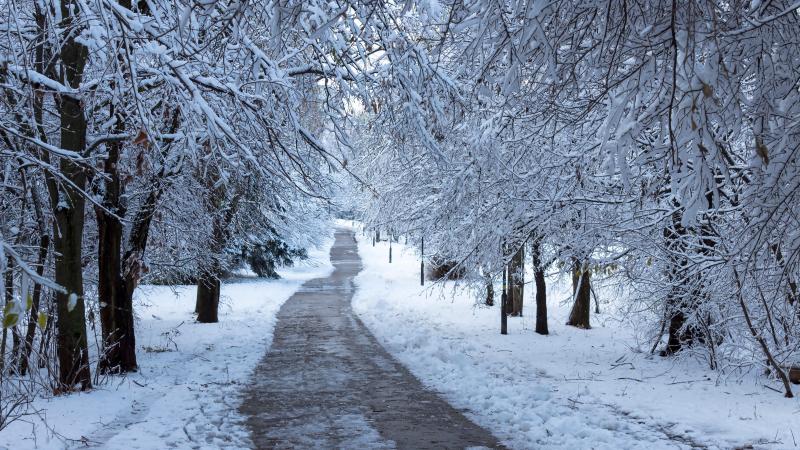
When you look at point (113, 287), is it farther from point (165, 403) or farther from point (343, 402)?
point (343, 402)

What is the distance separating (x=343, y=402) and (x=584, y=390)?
133 inches

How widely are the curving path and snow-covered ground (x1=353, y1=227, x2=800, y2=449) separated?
1.46 ft

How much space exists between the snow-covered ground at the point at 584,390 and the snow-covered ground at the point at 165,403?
9.98 ft

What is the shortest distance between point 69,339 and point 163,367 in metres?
2.90

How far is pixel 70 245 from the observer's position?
8555mm

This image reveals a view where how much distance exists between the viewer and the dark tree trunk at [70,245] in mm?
8422

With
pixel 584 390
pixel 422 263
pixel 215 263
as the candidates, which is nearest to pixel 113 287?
pixel 584 390

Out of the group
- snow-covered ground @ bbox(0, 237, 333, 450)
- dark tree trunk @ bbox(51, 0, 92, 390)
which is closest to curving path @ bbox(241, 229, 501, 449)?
snow-covered ground @ bbox(0, 237, 333, 450)

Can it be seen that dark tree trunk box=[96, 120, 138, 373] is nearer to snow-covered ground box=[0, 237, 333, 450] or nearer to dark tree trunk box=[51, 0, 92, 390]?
snow-covered ground box=[0, 237, 333, 450]

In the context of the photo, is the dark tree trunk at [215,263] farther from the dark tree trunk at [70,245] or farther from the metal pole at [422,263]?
the dark tree trunk at [70,245]

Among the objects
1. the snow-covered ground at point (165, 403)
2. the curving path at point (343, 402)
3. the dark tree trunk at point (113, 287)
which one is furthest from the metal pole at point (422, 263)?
the dark tree trunk at point (113, 287)

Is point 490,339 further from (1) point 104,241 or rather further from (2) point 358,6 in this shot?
(2) point 358,6

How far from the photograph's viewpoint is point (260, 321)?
63.8ft

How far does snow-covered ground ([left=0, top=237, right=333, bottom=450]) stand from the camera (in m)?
6.75
